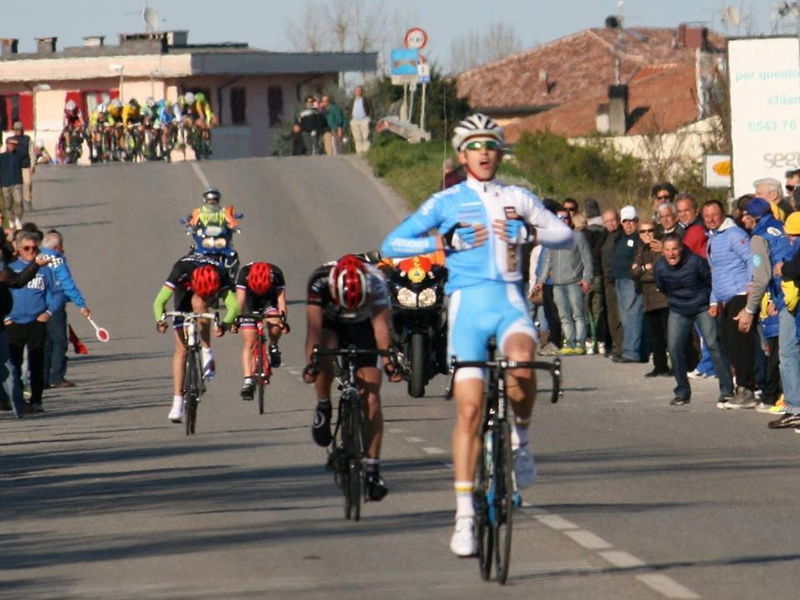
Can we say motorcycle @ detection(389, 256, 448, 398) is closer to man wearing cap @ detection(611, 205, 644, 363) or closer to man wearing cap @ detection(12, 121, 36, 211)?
man wearing cap @ detection(611, 205, 644, 363)

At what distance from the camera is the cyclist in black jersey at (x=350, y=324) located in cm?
1278

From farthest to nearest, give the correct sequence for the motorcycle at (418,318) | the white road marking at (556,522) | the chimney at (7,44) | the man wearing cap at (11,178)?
the chimney at (7,44) → the man wearing cap at (11,178) → the motorcycle at (418,318) → the white road marking at (556,522)

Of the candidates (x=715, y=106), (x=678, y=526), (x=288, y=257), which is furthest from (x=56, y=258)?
(x=715, y=106)

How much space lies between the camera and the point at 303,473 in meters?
15.0

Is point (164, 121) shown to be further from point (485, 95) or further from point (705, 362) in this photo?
point (485, 95)

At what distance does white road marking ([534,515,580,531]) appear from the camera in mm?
11688

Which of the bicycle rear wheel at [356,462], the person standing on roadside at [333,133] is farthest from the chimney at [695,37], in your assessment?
the bicycle rear wheel at [356,462]

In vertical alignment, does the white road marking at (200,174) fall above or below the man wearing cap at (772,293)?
above

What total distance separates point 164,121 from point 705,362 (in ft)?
132

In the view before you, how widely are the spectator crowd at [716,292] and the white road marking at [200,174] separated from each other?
27385mm

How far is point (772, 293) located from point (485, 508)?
9.42 metres

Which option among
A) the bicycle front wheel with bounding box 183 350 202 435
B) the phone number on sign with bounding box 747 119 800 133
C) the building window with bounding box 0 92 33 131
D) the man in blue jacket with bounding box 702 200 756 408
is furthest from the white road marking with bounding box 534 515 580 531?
the building window with bounding box 0 92 33 131

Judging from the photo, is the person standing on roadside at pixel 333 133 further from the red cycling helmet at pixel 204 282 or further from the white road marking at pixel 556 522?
the white road marking at pixel 556 522

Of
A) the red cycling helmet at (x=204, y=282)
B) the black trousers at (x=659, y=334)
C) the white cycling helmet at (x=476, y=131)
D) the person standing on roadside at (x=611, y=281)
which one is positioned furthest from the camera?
the person standing on roadside at (x=611, y=281)
